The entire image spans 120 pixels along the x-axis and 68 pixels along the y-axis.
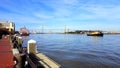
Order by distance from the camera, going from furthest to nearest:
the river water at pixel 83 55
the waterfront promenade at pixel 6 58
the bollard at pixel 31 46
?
the river water at pixel 83 55 < the bollard at pixel 31 46 < the waterfront promenade at pixel 6 58

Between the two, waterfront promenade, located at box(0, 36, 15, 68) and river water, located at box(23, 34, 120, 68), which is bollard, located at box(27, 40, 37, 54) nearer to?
waterfront promenade, located at box(0, 36, 15, 68)

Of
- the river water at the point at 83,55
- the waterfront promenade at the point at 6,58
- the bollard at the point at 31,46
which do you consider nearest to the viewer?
the waterfront promenade at the point at 6,58

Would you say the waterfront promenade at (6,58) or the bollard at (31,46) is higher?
the bollard at (31,46)

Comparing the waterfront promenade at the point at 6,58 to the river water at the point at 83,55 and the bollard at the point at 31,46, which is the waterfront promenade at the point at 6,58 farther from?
the river water at the point at 83,55

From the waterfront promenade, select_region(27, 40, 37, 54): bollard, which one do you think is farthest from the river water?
the waterfront promenade

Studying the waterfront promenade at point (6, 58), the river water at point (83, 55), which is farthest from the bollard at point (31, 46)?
the river water at point (83, 55)

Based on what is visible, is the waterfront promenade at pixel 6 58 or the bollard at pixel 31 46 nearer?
the waterfront promenade at pixel 6 58

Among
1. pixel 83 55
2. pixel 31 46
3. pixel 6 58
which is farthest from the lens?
pixel 83 55

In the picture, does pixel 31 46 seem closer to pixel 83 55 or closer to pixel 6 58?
pixel 6 58

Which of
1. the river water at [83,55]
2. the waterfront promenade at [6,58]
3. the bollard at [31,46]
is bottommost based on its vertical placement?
the river water at [83,55]

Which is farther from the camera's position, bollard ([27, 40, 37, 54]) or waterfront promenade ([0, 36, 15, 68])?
bollard ([27, 40, 37, 54])

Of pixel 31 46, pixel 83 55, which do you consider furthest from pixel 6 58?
pixel 83 55

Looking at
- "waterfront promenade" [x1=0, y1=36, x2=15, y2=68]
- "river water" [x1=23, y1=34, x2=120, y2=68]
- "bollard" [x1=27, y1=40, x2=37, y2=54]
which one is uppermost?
"bollard" [x1=27, y1=40, x2=37, y2=54]

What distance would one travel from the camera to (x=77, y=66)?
1602 cm
